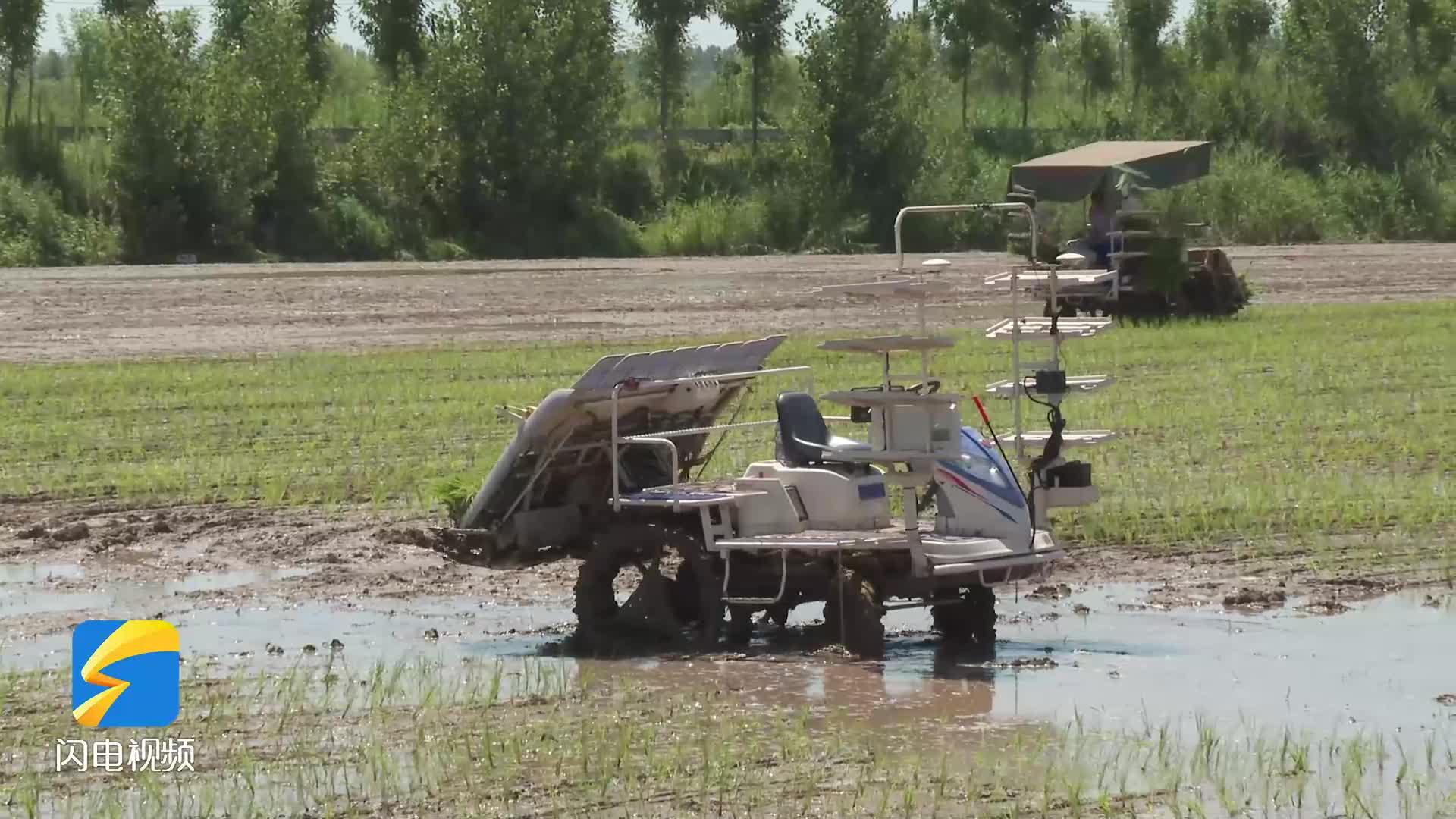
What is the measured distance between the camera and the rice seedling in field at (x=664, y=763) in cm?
798

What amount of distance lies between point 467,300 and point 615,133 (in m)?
21.6

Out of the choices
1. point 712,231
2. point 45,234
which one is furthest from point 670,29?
point 45,234

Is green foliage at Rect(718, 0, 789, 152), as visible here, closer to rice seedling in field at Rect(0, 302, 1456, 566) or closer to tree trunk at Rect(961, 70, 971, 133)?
tree trunk at Rect(961, 70, 971, 133)

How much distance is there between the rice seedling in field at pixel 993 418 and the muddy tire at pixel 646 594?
1.15 meters

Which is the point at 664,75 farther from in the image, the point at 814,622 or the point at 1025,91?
the point at 814,622

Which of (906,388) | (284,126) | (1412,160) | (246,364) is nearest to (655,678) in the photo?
(906,388)

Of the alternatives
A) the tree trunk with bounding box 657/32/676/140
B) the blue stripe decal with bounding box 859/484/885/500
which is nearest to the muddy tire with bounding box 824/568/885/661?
the blue stripe decal with bounding box 859/484/885/500

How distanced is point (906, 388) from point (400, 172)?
3841cm

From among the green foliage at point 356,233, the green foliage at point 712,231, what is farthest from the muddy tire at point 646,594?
the green foliage at point 712,231

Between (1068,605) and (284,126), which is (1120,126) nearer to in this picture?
(284,126)

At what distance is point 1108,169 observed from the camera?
A: 27953 millimetres

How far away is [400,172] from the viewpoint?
48562mm

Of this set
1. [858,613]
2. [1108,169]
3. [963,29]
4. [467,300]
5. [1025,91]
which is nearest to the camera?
[858,613]

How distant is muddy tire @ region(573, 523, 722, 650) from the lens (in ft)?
36.9
